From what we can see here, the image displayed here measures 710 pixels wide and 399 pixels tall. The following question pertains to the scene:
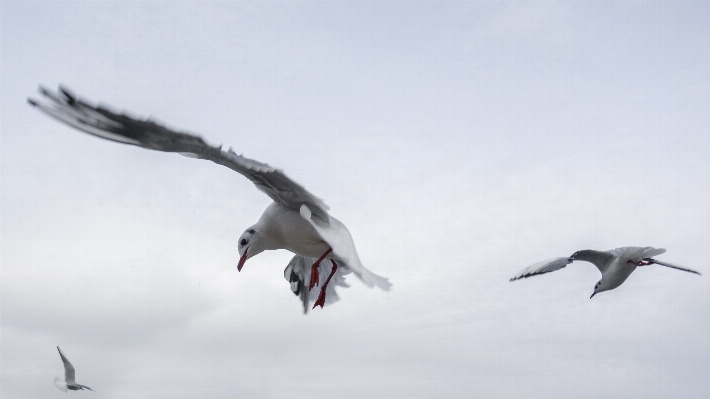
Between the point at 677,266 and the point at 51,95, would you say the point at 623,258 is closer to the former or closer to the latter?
the point at 677,266

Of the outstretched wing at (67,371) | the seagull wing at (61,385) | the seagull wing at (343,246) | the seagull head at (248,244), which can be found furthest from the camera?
the outstretched wing at (67,371)

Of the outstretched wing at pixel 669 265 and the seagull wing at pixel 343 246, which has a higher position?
the outstretched wing at pixel 669 265

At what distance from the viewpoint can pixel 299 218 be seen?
7.49 m

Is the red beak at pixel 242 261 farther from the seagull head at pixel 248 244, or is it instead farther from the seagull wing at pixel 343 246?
the seagull wing at pixel 343 246

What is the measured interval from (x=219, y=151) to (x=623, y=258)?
749 cm

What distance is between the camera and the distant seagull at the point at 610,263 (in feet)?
36.4

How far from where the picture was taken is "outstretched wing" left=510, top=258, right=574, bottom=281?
12.6m

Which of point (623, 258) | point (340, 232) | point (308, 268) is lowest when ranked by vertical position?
point (340, 232)

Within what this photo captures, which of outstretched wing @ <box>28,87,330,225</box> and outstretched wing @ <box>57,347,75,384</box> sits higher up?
outstretched wing @ <box>57,347,75,384</box>

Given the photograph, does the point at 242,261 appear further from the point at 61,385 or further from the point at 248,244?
the point at 61,385

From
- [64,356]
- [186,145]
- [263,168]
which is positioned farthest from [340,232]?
[64,356]

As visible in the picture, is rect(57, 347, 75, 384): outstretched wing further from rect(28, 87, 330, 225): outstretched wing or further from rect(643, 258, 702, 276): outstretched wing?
rect(643, 258, 702, 276): outstretched wing

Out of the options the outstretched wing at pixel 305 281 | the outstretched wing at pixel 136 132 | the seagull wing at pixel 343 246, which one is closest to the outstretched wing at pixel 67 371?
the outstretched wing at pixel 305 281

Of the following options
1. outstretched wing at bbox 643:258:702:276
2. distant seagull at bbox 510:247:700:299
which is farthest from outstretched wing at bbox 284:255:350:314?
outstretched wing at bbox 643:258:702:276
